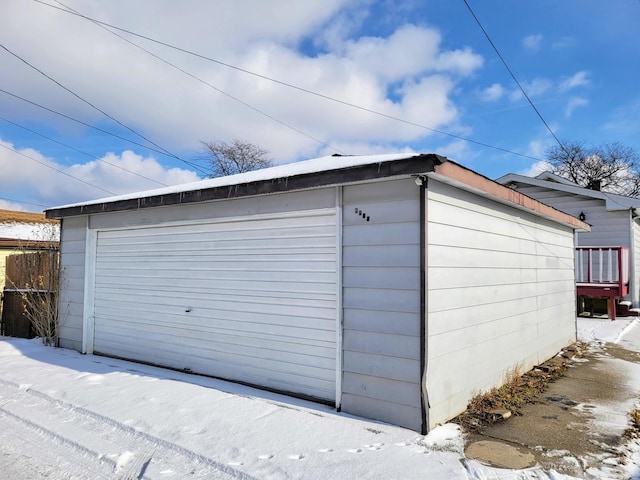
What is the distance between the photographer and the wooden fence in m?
8.14

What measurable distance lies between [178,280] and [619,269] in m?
9.59

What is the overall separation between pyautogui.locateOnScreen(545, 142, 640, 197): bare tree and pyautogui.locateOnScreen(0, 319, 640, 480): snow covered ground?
32159mm

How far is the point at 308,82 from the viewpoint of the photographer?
10930 millimetres

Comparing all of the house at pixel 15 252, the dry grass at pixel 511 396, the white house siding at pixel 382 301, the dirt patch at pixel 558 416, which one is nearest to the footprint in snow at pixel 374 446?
the white house siding at pixel 382 301

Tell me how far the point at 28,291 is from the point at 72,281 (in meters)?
2.03

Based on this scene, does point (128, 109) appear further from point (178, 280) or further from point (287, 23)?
point (178, 280)

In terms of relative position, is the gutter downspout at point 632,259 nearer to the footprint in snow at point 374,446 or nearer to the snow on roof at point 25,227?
the footprint in snow at point 374,446

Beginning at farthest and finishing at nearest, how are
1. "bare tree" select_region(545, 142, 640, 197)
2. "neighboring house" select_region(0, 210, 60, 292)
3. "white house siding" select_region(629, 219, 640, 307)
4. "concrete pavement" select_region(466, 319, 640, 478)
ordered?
"bare tree" select_region(545, 142, 640, 197) < "white house siding" select_region(629, 219, 640, 307) < "neighboring house" select_region(0, 210, 60, 292) < "concrete pavement" select_region(466, 319, 640, 478)

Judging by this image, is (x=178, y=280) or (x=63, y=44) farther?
(x=63, y=44)

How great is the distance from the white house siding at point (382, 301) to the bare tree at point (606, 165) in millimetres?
31373

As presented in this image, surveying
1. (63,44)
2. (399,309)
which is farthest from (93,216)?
(399,309)

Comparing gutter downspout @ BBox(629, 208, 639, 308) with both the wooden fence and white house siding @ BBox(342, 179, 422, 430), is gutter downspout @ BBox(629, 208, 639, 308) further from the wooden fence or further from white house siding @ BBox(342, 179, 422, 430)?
the wooden fence

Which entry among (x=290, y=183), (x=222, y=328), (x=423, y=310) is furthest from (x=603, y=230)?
(x=222, y=328)

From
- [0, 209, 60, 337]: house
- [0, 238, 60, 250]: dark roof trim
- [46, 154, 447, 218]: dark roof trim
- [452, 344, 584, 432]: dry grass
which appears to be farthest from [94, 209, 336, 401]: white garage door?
[0, 238, 60, 250]: dark roof trim
